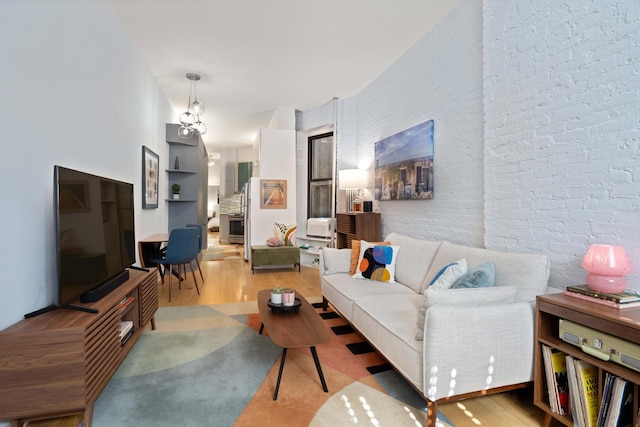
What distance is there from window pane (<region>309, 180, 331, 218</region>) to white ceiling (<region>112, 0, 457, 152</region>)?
155 cm

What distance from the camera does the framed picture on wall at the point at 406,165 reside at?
3.34m

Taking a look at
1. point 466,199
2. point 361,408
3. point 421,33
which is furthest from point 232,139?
point 361,408

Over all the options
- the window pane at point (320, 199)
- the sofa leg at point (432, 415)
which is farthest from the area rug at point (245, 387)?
the window pane at point (320, 199)

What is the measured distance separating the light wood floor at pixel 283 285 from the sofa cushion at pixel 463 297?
54 cm

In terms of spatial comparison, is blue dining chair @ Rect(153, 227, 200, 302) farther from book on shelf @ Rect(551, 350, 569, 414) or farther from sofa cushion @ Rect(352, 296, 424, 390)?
book on shelf @ Rect(551, 350, 569, 414)

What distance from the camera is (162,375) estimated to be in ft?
6.97

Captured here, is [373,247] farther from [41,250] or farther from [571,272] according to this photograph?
[41,250]

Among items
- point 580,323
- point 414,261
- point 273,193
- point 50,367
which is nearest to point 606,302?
point 580,323

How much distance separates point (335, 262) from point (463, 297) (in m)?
1.76

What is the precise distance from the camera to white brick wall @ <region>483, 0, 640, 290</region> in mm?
1671

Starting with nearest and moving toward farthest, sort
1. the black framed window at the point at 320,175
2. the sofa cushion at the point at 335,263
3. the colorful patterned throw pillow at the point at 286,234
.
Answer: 1. the sofa cushion at the point at 335,263
2. the colorful patterned throw pillow at the point at 286,234
3. the black framed window at the point at 320,175

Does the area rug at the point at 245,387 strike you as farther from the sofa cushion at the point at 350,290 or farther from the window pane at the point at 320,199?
the window pane at the point at 320,199

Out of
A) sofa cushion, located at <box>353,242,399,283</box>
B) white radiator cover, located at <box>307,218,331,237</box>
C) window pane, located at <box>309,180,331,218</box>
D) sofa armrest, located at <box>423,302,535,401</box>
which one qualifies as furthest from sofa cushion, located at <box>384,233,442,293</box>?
window pane, located at <box>309,180,331,218</box>

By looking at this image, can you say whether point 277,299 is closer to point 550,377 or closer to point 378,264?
point 378,264
